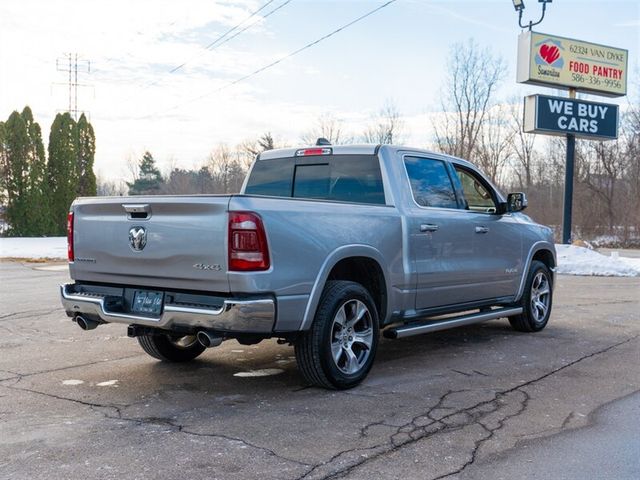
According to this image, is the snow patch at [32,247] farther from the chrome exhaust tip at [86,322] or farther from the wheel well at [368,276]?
the wheel well at [368,276]

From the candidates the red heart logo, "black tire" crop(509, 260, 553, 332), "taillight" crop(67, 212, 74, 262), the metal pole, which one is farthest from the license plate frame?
the metal pole

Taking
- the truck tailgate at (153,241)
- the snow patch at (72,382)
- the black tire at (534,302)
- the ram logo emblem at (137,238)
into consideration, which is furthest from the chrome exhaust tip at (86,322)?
the black tire at (534,302)

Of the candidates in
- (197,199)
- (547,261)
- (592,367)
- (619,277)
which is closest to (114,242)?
(197,199)

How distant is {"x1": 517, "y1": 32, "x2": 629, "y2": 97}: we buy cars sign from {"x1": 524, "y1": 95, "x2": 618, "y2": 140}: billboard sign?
0.61m

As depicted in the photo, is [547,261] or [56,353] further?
[547,261]

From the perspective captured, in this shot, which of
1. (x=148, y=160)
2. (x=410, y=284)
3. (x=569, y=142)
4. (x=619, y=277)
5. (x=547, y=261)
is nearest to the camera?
(x=410, y=284)

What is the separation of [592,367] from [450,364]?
51.7 inches

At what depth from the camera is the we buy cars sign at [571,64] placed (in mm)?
21094

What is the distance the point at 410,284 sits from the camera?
6.03 m

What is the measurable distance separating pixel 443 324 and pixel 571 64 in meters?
18.2

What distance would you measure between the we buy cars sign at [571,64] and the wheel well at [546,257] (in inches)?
555

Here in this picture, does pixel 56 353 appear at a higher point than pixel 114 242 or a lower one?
lower

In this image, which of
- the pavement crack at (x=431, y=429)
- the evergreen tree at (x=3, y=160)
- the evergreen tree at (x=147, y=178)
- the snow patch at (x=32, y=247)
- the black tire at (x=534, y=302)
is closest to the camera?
the pavement crack at (x=431, y=429)

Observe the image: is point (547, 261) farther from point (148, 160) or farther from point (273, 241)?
point (148, 160)
